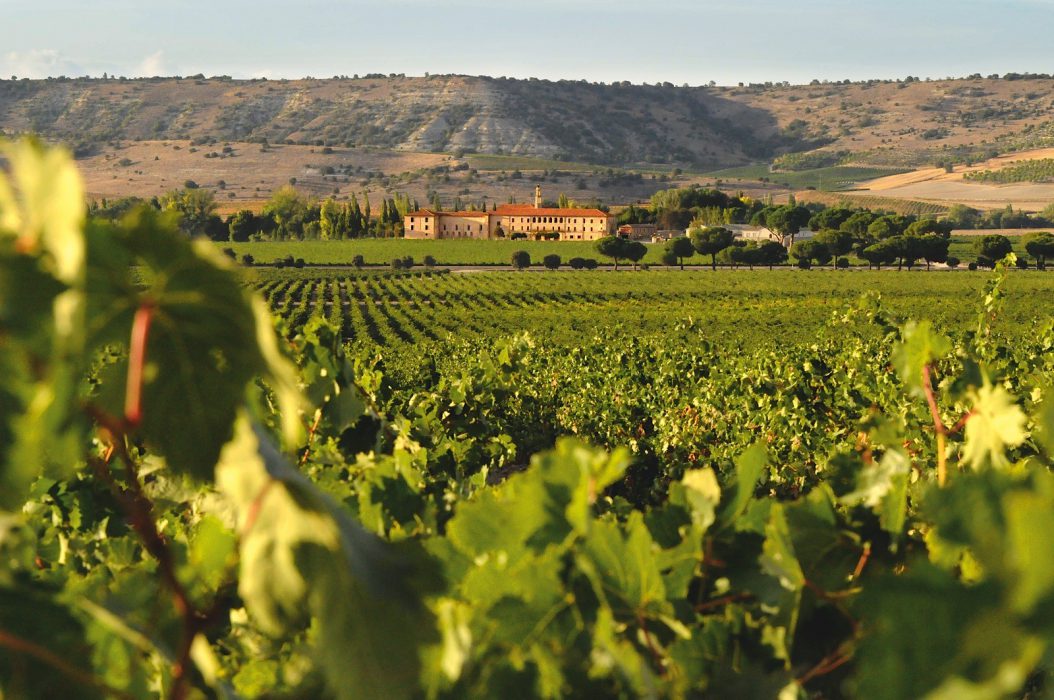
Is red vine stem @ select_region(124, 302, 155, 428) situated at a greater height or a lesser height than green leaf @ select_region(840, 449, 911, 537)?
greater

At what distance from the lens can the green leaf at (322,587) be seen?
0.76m

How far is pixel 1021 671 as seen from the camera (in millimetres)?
572

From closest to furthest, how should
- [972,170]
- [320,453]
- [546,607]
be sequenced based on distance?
1. [546,607]
2. [320,453]
3. [972,170]

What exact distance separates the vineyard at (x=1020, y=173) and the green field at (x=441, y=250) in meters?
66.5

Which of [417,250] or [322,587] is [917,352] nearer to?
[322,587]

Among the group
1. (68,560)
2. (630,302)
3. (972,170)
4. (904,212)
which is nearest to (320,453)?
(68,560)

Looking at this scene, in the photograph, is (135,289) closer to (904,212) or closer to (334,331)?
(334,331)

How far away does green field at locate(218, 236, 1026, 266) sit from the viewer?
96375 mm

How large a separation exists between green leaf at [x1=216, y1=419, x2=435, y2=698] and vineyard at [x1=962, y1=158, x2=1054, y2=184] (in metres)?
188

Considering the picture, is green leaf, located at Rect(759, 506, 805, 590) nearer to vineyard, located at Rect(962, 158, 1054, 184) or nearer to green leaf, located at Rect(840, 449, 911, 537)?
green leaf, located at Rect(840, 449, 911, 537)

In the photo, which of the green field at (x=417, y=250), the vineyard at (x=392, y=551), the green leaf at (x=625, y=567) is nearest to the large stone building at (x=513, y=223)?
the green field at (x=417, y=250)

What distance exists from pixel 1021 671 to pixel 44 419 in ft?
2.33

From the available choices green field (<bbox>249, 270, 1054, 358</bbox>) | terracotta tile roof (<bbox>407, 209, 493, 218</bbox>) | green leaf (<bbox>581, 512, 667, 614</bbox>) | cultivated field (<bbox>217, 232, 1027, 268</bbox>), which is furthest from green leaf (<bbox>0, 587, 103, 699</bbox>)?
terracotta tile roof (<bbox>407, 209, 493, 218</bbox>)

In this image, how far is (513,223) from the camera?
408ft
